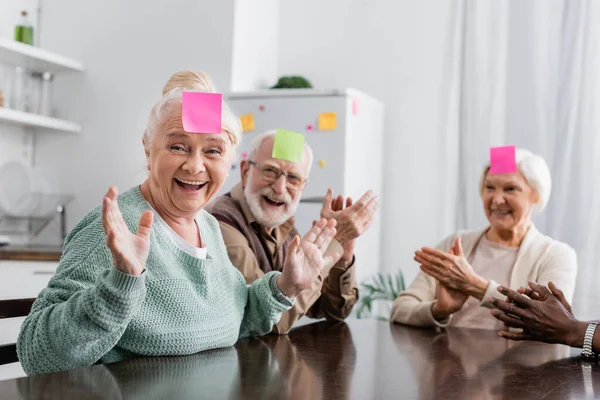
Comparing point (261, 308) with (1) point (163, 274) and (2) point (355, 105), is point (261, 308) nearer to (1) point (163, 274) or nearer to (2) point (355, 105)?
(1) point (163, 274)

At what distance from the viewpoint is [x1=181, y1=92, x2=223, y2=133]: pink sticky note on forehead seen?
5.01 feet

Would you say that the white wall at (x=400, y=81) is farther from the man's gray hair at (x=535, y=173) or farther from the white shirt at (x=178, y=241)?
the white shirt at (x=178, y=241)

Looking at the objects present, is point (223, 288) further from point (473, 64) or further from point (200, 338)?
point (473, 64)

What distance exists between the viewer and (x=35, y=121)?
14.2ft

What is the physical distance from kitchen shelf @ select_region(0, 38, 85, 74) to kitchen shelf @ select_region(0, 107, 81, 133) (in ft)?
0.98

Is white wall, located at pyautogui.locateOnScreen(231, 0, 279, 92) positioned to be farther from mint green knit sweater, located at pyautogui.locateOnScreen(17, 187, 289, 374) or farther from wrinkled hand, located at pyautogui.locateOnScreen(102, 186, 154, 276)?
wrinkled hand, located at pyautogui.locateOnScreen(102, 186, 154, 276)

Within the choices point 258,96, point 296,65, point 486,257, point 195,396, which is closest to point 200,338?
point 195,396

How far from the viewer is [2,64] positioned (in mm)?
4359

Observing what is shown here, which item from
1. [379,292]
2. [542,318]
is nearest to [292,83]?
[379,292]

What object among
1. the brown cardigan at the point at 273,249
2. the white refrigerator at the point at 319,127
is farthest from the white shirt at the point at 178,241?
the white refrigerator at the point at 319,127

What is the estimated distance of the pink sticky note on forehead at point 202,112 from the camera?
1.53 m

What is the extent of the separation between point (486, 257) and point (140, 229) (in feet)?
6.06

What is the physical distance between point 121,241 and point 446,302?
1.45 meters

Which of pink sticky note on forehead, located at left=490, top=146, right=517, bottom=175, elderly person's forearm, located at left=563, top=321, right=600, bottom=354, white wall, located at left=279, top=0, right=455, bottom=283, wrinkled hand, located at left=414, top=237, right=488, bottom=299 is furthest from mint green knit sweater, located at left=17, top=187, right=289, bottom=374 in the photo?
white wall, located at left=279, top=0, right=455, bottom=283
